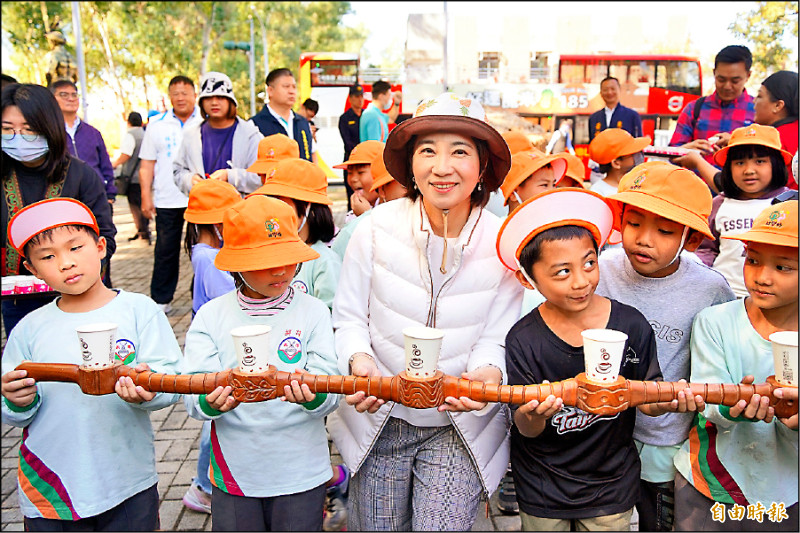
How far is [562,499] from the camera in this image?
89.1 inches

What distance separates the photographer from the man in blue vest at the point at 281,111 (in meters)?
6.05

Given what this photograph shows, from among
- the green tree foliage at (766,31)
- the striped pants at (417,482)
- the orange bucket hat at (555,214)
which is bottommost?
the striped pants at (417,482)

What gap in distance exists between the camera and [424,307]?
2393 mm

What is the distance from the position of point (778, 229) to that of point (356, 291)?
5.17 feet

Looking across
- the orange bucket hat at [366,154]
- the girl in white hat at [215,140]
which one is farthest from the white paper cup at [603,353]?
the girl in white hat at [215,140]

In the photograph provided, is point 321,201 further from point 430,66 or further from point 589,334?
point 430,66

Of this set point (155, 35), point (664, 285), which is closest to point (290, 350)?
point (664, 285)

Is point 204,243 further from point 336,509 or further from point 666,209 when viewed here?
point 666,209

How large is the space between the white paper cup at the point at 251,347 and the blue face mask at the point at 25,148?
2023mm

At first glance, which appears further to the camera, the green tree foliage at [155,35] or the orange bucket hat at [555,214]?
the green tree foliage at [155,35]

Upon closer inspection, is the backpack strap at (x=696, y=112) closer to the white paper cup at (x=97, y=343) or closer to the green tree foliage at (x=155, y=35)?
the white paper cup at (x=97, y=343)

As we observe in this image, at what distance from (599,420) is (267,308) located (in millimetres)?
1362

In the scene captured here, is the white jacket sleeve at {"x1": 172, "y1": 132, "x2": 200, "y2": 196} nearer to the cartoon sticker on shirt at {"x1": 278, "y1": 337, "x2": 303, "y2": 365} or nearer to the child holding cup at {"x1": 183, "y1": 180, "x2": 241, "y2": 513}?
the child holding cup at {"x1": 183, "y1": 180, "x2": 241, "y2": 513}

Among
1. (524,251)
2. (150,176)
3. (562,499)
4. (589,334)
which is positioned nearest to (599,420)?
(562,499)
